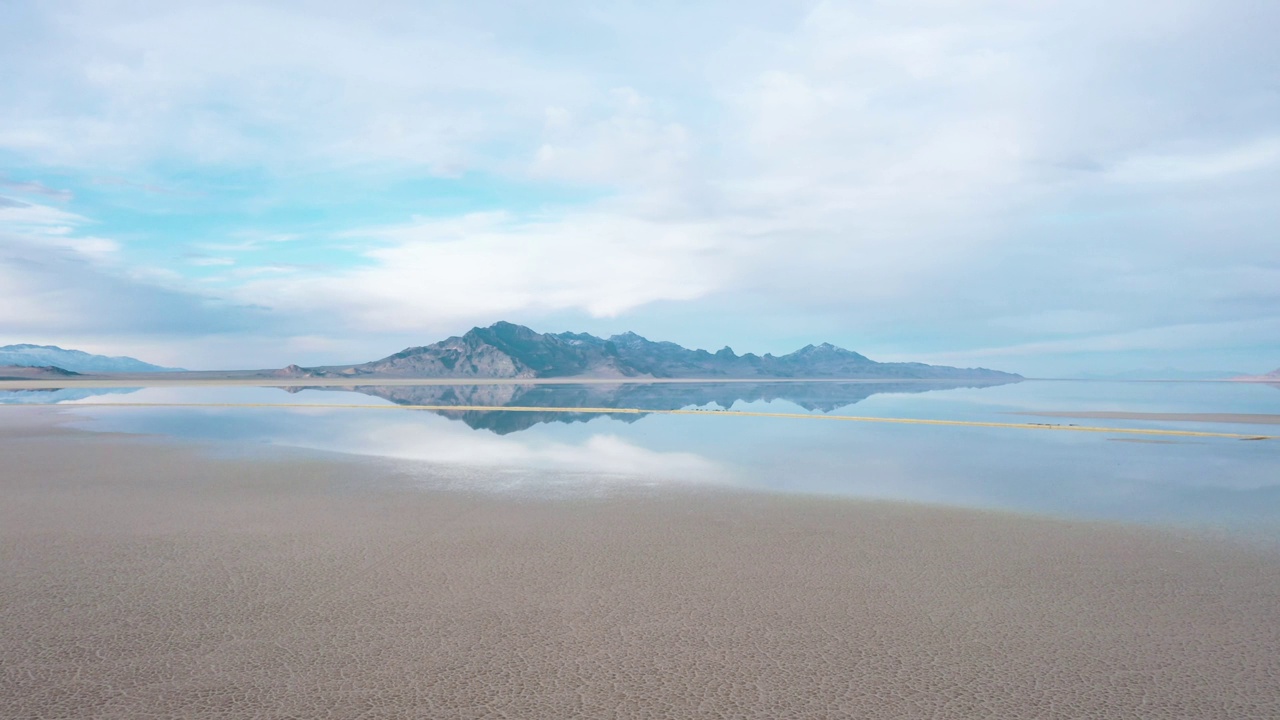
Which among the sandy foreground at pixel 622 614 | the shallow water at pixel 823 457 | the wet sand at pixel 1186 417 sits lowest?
the sandy foreground at pixel 622 614

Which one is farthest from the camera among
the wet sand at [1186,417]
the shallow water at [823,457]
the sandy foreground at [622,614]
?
the wet sand at [1186,417]

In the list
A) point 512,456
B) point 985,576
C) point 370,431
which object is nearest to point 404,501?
point 512,456

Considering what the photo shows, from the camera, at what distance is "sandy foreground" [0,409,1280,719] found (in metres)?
4.54

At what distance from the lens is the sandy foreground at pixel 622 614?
454 centimetres

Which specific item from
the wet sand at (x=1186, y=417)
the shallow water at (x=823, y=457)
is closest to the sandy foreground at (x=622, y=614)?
the shallow water at (x=823, y=457)

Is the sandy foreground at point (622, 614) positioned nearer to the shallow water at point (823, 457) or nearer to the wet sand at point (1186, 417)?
the shallow water at point (823, 457)

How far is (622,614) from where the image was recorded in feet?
19.6

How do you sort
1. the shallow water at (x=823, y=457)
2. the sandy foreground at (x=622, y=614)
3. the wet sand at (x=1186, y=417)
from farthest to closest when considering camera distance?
the wet sand at (x=1186, y=417), the shallow water at (x=823, y=457), the sandy foreground at (x=622, y=614)

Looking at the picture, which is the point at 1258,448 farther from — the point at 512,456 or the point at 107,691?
the point at 107,691

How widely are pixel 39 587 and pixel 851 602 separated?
7.41 metres

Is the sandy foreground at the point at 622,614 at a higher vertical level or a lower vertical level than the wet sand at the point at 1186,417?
lower

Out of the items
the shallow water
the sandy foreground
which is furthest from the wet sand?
the sandy foreground

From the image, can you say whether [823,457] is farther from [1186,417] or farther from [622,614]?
[1186,417]

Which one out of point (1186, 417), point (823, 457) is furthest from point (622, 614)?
point (1186, 417)
